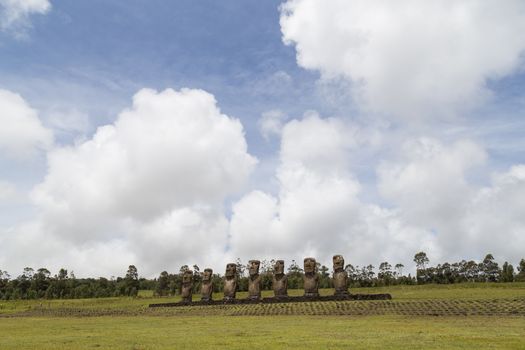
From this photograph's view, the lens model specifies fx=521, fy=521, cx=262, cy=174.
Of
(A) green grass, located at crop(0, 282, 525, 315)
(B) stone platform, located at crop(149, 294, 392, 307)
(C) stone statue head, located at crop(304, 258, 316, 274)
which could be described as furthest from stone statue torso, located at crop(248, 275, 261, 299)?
(A) green grass, located at crop(0, 282, 525, 315)

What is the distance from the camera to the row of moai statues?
4928cm

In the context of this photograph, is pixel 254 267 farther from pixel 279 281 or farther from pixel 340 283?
pixel 340 283

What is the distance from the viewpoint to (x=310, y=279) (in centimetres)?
5009

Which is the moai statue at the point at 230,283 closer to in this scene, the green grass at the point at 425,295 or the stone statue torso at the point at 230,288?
the stone statue torso at the point at 230,288

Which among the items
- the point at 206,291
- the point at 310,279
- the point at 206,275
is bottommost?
the point at 206,291

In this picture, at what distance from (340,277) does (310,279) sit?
2914 mm

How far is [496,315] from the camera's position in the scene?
2870 cm

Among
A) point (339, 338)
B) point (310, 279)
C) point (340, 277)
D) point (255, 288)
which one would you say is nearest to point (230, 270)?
point (255, 288)

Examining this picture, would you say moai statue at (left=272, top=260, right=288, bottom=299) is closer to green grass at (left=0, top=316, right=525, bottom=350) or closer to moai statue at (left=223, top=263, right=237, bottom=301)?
moai statue at (left=223, top=263, right=237, bottom=301)

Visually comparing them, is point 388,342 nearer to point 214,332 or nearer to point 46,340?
point 214,332

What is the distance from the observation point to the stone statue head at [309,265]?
50656 millimetres

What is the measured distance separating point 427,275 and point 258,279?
213ft

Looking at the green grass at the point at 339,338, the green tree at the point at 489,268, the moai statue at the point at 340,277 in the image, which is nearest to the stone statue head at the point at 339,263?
the moai statue at the point at 340,277

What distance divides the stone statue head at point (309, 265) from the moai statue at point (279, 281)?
230cm
